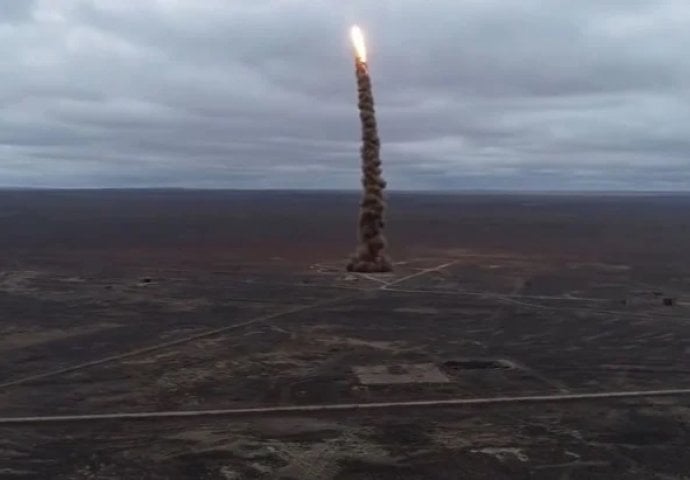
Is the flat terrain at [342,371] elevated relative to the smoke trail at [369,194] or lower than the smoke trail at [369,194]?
lower

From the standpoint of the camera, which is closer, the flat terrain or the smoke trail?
the flat terrain

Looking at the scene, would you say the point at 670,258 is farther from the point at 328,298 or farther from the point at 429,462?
the point at 429,462

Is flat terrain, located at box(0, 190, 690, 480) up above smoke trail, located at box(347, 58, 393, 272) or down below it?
below

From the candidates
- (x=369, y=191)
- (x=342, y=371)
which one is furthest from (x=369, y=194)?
(x=342, y=371)

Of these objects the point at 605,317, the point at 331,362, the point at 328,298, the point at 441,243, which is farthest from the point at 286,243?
the point at 331,362
